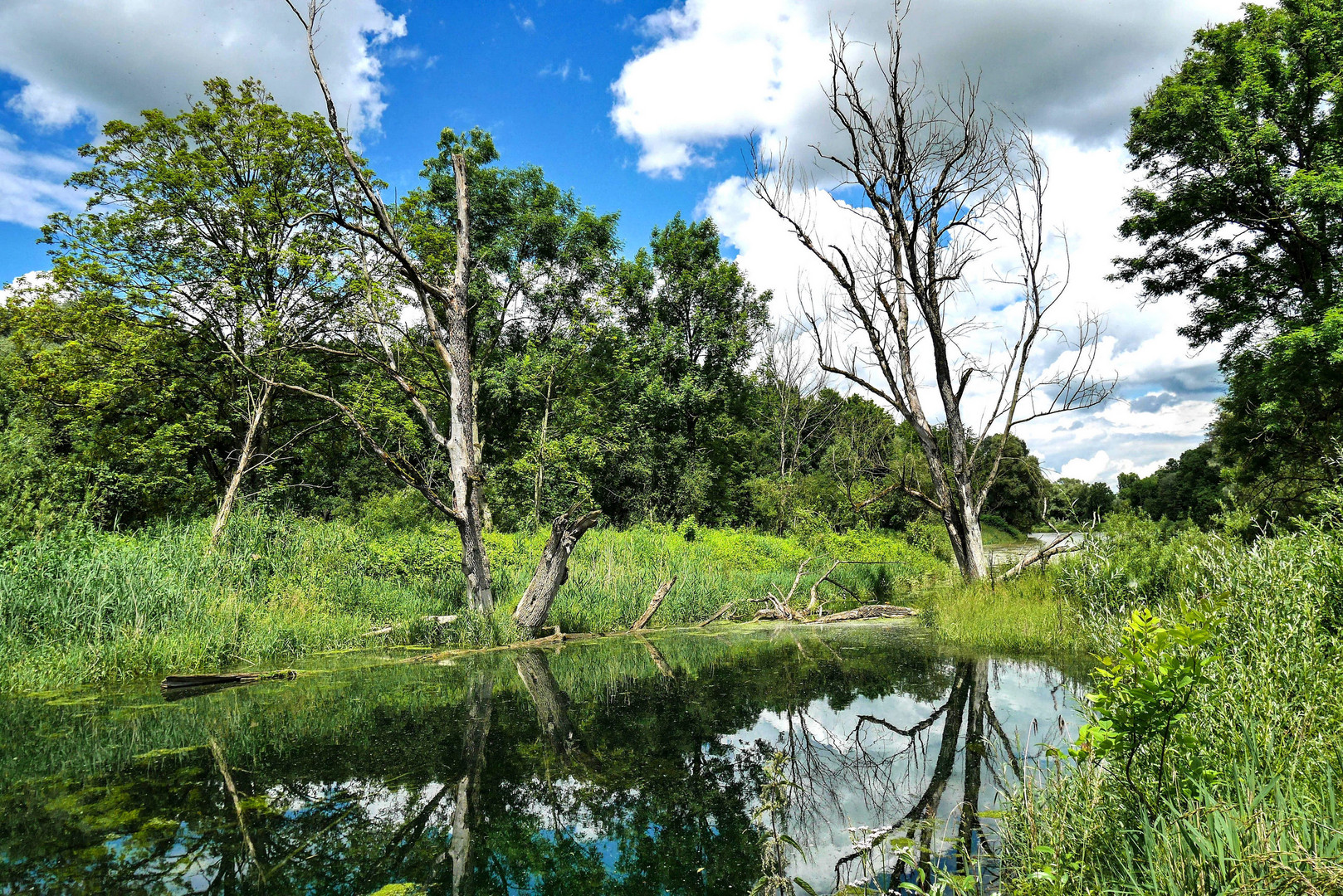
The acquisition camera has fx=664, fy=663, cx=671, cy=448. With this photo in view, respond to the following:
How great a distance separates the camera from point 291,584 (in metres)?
9.51

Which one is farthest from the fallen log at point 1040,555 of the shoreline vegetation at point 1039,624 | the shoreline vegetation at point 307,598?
the shoreline vegetation at point 307,598

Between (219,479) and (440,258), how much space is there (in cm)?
850

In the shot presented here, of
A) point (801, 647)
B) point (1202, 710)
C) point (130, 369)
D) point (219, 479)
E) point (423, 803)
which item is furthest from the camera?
point (219, 479)

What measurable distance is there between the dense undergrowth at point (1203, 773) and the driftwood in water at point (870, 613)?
8201mm

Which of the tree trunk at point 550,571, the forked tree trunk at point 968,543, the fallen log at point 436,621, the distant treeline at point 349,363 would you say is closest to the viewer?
the fallen log at point 436,621

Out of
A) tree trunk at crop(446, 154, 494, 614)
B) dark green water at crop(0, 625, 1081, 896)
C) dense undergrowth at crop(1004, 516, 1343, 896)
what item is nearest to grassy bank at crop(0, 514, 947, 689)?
tree trunk at crop(446, 154, 494, 614)

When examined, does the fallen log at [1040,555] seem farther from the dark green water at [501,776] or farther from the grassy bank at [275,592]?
the dark green water at [501,776]

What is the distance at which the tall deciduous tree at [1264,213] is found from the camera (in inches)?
527

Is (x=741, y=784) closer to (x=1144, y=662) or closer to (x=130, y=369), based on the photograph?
(x=1144, y=662)

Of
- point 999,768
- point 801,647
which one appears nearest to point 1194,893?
point 999,768

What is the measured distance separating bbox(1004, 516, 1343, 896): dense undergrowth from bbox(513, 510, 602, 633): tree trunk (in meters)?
6.64

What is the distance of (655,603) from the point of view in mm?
11000

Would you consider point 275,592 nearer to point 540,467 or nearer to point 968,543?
point 968,543

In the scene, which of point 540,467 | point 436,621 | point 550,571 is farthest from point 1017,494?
point 436,621
